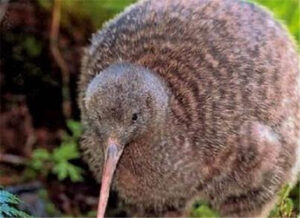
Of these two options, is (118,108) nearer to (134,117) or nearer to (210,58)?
(134,117)

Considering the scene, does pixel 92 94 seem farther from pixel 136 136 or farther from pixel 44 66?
pixel 44 66

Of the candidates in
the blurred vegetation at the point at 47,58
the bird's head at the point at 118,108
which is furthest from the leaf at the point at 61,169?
the bird's head at the point at 118,108

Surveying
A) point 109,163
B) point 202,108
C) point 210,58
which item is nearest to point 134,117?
point 109,163

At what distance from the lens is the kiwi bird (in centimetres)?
437

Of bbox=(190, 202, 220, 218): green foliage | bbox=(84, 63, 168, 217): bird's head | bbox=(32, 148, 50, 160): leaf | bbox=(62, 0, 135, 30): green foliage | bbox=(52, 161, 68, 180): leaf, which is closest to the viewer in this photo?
bbox=(84, 63, 168, 217): bird's head

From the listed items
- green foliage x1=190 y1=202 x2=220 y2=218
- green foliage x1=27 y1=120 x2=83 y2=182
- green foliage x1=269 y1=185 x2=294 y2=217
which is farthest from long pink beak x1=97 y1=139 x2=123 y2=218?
green foliage x1=27 y1=120 x2=83 y2=182

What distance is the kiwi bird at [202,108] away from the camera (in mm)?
4367

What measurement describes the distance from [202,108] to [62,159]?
1.51 meters

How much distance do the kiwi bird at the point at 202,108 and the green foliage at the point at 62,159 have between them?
988 mm

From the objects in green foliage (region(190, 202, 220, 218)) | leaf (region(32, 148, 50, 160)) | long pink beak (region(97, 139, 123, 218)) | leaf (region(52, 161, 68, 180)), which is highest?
long pink beak (region(97, 139, 123, 218))

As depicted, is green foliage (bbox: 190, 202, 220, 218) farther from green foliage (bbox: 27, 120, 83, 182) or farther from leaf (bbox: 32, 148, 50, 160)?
leaf (bbox: 32, 148, 50, 160)

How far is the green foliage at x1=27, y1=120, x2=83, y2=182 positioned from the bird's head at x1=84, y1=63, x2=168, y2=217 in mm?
1479

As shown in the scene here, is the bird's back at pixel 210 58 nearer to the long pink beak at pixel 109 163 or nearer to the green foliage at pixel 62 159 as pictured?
the long pink beak at pixel 109 163

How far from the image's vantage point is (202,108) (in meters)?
4.45
